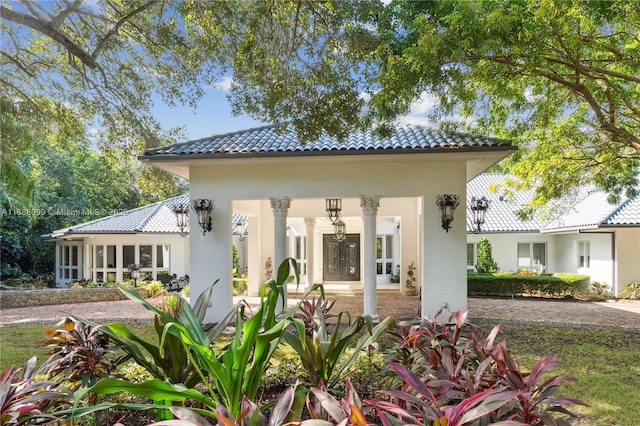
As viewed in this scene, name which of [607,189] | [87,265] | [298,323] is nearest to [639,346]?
[607,189]

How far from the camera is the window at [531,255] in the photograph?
2100 centimetres

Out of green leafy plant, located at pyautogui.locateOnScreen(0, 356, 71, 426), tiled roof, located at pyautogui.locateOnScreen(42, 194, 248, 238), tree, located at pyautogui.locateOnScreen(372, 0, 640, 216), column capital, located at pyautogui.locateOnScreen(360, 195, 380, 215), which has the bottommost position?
green leafy plant, located at pyautogui.locateOnScreen(0, 356, 71, 426)

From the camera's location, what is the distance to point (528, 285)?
16.8m

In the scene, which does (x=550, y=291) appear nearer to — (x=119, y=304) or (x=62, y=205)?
(x=119, y=304)

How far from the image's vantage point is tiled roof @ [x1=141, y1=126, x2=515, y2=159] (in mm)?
8930

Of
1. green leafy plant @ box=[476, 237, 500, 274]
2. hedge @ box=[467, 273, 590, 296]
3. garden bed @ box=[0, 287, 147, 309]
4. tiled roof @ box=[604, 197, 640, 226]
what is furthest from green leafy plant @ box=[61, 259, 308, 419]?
green leafy plant @ box=[476, 237, 500, 274]

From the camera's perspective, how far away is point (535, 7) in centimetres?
641

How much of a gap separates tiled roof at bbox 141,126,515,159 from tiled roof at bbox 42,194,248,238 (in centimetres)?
885

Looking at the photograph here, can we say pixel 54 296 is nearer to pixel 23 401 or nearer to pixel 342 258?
pixel 342 258

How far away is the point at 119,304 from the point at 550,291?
59.0ft

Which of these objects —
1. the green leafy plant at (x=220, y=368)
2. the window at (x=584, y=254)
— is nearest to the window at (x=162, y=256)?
the green leafy plant at (x=220, y=368)

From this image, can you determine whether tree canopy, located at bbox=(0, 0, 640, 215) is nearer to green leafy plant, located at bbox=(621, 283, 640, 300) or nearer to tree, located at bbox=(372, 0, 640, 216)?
tree, located at bbox=(372, 0, 640, 216)

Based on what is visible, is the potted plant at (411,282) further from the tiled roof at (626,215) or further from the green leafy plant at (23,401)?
the green leafy plant at (23,401)

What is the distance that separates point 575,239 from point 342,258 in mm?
11653
